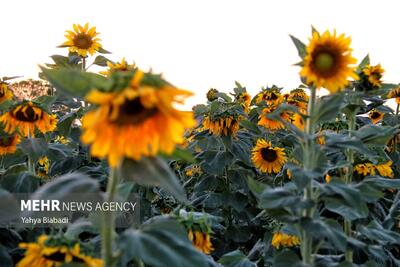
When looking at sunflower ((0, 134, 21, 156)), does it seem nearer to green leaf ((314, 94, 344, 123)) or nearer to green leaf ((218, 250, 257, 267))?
green leaf ((218, 250, 257, 267))

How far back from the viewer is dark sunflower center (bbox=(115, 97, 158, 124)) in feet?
3.92

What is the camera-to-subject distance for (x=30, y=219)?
2164 mm

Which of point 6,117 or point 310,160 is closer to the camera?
point 310,160

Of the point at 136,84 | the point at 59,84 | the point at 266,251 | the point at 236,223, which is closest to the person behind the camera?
the point at 136,84

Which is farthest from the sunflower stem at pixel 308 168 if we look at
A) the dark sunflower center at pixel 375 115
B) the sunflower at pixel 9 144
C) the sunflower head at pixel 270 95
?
the dark sunflower center at pixel 375 115

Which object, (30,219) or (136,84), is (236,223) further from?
(136,84)

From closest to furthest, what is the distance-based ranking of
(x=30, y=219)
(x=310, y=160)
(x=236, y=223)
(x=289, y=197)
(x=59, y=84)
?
1. (x=59, y=84)
2. (x=289, y=197)
3. (x=310, y=160)
4. (x=30, y=219)
5. (x=236, y=223)

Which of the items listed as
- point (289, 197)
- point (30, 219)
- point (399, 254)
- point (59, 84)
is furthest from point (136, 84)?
point (399, 254)

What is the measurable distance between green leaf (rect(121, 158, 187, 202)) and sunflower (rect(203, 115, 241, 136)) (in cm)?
240

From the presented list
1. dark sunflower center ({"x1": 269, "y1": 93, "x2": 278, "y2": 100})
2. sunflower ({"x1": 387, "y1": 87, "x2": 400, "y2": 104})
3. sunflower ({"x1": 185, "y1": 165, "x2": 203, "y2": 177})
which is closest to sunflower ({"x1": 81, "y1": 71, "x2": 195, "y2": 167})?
sunflower ({"x1": 185, "y1": 165, "x2": 203, "y2": 177})

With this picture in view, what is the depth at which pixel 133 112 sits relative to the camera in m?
1.21

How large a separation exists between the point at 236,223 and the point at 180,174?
34.5 inches

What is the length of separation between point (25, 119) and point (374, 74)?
1596 millimetres

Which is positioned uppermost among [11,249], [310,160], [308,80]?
[308,80]
